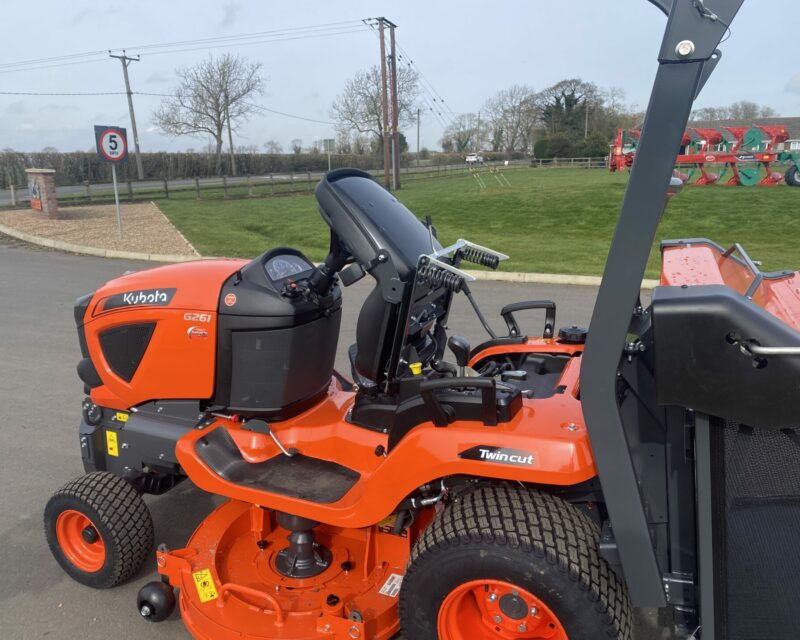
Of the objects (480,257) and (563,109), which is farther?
(563,109)

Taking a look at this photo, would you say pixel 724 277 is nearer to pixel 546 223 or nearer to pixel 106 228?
pixel 546 223

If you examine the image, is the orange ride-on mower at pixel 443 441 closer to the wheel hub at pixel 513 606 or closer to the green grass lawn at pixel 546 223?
the wheel hub at pixel 513 606

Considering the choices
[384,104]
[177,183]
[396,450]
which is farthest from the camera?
[177,183]

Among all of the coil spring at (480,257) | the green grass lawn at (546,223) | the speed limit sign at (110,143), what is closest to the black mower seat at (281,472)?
the coil spring at (480,257)

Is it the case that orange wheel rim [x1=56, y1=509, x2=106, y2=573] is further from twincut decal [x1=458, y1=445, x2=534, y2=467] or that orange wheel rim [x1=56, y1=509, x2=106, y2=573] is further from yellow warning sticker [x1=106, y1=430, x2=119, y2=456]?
twincut decal [x1=458, y1=445, x2=534, y2=467]

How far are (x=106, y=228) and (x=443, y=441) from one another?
15487mm

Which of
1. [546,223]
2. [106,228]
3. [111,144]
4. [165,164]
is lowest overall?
[546,223]

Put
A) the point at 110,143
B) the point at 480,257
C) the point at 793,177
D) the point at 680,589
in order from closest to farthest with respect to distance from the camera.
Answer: the point at 680,589
the point at 480,257
the point at 110,143
the point at 793,177

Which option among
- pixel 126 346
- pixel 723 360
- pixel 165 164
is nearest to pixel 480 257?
pixel 723 360

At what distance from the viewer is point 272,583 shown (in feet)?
8.64

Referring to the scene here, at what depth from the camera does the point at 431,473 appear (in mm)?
2145

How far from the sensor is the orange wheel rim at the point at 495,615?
2012 millimetres

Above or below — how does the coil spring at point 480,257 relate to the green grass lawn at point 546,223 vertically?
above

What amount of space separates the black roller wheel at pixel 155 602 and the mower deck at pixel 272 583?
0.05m
